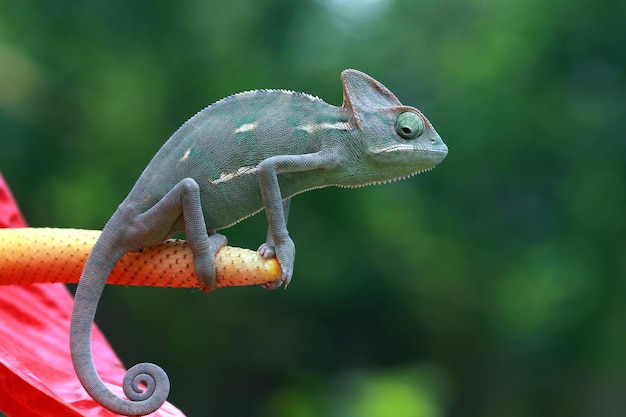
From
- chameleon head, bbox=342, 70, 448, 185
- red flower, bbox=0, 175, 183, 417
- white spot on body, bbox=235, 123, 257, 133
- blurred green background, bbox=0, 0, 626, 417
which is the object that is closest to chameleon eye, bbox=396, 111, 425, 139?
chameleon head, bbox=342, 70, 448, 185

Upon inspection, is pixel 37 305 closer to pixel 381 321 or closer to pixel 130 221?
pixel 130 221

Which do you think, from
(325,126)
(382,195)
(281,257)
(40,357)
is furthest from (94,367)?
(382,195)

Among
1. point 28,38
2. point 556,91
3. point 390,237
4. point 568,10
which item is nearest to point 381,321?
point 390,237

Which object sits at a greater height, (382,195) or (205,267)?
(382,195)

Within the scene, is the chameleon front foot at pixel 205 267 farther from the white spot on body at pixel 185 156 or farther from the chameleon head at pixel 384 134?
the chameleon head at pixel 384 134

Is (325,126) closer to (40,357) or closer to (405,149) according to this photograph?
(405,149)

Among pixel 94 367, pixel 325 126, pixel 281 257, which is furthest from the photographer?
pixel 325 126
